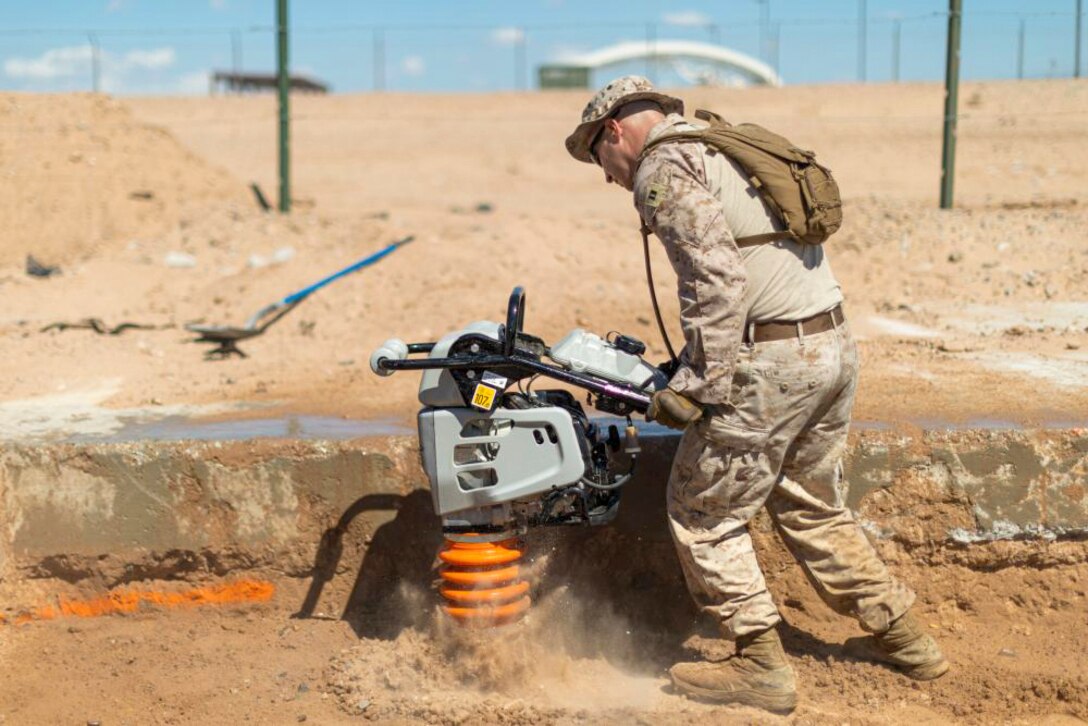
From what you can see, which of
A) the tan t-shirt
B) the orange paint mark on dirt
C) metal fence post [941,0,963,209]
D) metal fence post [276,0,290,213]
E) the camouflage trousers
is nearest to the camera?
the tan t-shirt

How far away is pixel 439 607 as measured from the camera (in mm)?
4473

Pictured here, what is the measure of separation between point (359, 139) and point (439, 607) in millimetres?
19906

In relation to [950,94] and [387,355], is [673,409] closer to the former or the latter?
[387,355]

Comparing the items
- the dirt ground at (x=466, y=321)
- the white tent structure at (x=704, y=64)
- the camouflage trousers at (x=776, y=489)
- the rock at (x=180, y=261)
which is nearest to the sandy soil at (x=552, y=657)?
the dirt ground at (x=466, y=321)

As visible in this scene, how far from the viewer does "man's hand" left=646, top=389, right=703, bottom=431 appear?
12.5ft

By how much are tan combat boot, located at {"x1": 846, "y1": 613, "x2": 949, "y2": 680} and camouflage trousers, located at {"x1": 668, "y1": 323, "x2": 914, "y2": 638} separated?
0.34 feet

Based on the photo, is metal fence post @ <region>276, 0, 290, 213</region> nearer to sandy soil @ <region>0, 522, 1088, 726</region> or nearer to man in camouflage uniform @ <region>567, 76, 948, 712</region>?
sandy soil @ <region>0, 522, 1088, 726</region>

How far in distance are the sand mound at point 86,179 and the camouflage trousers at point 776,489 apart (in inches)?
343

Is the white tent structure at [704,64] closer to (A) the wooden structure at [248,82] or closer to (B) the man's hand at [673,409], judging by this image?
(A) the wooden structure at [248,82]

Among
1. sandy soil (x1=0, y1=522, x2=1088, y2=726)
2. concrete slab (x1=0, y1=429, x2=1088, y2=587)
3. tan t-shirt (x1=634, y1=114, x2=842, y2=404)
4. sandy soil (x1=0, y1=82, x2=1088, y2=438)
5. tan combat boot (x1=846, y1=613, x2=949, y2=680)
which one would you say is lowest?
sandy soil (x1=0, y1=522, x2=1088, y2=726)

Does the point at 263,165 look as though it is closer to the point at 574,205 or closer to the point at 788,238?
the point at 574,205

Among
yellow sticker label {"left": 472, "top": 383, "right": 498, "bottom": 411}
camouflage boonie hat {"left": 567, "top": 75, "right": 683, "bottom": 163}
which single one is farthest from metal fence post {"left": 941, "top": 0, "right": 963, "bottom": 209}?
yellow sticker label {"left": 472, "top": 383, "right": 498, "bottom": 411}

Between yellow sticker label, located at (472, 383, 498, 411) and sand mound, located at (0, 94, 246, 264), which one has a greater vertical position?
sand mound, located at (0, 94, 246, 264)

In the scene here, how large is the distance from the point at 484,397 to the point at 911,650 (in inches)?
73.5
